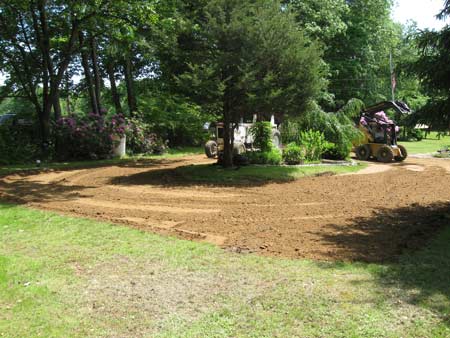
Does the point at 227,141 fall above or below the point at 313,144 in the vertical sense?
above

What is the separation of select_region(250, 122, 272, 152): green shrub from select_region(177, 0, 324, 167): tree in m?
2.53

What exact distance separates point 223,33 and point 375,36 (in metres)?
28.0

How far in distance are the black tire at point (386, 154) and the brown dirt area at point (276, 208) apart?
4.08 meters

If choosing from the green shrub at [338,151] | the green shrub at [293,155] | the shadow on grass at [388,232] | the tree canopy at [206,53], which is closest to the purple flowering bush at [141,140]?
the tree canopy at [206,53]

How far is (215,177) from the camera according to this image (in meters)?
12.3

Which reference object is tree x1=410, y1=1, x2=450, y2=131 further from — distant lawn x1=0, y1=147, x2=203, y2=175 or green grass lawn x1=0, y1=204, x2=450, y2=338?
distant lawn x1=0, y1=147, x2=203, y2=175

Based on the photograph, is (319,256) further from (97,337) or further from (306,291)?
(97,337)

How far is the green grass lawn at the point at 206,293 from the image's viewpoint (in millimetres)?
3420

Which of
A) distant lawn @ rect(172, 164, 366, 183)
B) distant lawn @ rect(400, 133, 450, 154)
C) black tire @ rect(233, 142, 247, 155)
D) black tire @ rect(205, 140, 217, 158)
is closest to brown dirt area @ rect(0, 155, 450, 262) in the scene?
distant lawn @ rect(172, 164, 366, 183)

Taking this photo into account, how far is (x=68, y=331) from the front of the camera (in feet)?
11.1

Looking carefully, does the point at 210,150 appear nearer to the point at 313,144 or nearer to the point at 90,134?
the point at 313,144

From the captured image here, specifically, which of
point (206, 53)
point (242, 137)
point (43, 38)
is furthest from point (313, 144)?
point (43, 38)

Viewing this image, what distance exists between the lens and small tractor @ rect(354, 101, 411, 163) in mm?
17656

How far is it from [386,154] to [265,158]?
6253 millimetres
